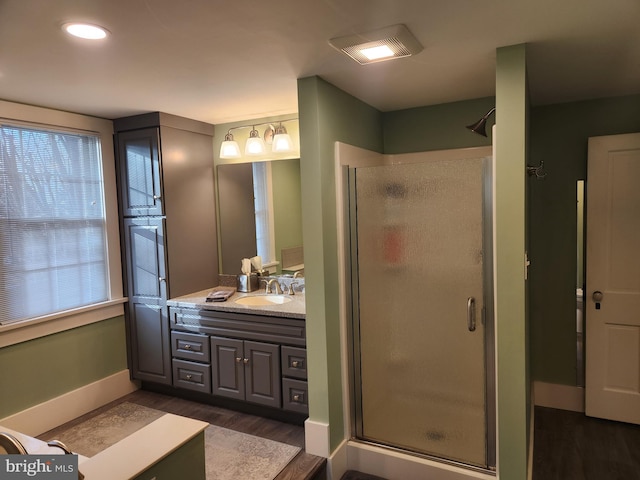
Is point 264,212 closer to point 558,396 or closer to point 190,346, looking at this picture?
point 190,346

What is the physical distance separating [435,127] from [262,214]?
4.88 ft

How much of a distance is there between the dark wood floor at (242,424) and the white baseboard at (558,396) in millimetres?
1901

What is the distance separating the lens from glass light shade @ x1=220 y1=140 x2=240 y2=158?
3.55 metres

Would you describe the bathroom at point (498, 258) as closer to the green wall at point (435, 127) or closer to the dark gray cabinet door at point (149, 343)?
the green wall at point (435, 127)

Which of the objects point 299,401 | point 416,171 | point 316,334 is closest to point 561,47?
point 416,171

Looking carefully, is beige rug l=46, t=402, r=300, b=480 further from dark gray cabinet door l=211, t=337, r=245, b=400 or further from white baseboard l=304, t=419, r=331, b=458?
dark gray cabinet door l=211, t=337, r=245, b=400

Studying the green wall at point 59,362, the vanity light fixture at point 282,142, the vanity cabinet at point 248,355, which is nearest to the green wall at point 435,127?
the vanity light fixture at point 282,142

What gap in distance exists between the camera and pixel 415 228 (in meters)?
2.60

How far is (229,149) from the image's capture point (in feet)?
11.6

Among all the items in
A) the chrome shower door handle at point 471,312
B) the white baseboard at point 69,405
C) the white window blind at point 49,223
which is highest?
the white window blind at point 49,223

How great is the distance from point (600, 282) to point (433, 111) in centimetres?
169

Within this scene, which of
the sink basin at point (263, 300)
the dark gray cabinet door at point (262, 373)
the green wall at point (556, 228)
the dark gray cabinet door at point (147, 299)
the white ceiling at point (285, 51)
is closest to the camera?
the white ceiling at point (285, 51)

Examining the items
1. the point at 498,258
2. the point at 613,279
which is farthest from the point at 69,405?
the point at 613,279

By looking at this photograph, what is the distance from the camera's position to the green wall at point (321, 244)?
2512 millimetres
